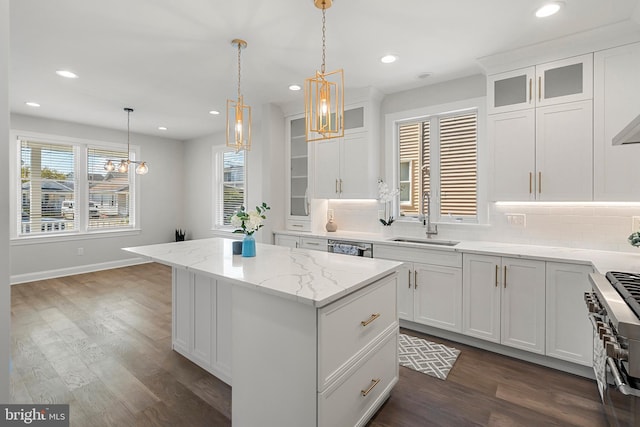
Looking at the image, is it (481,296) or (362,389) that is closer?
(362,389)

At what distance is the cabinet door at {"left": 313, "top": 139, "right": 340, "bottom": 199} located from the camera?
161 inches

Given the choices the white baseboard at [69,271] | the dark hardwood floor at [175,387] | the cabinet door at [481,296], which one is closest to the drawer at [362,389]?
the dark hardwood floor at [175,387]

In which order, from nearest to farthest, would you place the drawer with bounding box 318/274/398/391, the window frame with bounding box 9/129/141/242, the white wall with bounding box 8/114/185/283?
1. the drawer with bounding box 318/274/398/391
2. the window frame with bounding box 9/129/141/242
3. the white wall with bounding box 8/114/185/283

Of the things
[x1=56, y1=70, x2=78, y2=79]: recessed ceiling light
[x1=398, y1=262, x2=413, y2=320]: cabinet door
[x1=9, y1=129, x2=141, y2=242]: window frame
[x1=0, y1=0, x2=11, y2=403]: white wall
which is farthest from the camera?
[x1=9, y1=129, x2=141, y2=242]: window frame

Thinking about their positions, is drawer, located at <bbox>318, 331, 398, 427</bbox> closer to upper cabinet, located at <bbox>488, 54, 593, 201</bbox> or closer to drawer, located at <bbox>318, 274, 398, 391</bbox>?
drawer, located at <bbox>318, 274, 398, 391</bbox>

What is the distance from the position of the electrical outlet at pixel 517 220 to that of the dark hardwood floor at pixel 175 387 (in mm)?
1298

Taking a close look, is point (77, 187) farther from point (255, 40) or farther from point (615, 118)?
point (615, 118)

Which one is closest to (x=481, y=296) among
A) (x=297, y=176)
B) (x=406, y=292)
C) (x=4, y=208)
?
(x=406, y=292)

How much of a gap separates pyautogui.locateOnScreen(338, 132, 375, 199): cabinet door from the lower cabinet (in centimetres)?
220

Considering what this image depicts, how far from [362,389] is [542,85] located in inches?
115

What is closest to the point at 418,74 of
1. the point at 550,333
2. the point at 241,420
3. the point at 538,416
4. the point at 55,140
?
the point at 550,333

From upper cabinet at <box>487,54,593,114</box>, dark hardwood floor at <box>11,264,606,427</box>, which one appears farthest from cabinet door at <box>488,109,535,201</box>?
dark hardwood floor at <box>11,264,606,427</box>

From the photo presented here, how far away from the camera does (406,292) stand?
3.26 metres

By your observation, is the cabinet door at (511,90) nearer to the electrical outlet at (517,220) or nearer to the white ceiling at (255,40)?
the white ceiling at (255,40)
